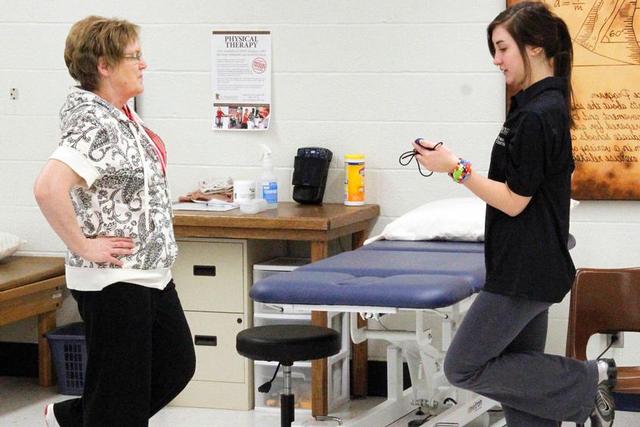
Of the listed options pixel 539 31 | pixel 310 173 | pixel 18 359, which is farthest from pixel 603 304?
pixel 18 359

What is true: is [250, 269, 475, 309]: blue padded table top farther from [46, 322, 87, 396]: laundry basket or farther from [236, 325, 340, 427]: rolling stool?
[46, 322, 87, 396]: laundry basket

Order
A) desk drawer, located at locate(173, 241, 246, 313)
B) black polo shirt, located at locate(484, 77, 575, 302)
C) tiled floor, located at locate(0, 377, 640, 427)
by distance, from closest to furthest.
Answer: black polo shirt, located at locate(484, 77, 575, 302), tiled floor, located at locate(0, 377, 640, 427), desk drawer, located at locate(173, 241, 246, 313)

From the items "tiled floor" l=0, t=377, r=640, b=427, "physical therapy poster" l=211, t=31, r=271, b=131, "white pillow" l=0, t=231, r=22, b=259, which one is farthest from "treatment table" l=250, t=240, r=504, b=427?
"white pillow" l=0, t=231, r=22, b=259

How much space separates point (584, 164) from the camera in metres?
4.40

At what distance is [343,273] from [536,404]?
716 millimetres

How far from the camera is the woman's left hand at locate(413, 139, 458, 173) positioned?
9.29 feet

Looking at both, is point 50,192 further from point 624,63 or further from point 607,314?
point 624,63

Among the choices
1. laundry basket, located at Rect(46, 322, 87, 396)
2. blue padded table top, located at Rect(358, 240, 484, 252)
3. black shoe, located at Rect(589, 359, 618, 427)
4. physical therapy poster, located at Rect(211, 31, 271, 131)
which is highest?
physical therapy poster, located at Rect(211, 31, 271, 131)

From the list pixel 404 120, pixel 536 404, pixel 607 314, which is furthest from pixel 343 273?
pixel 404 120

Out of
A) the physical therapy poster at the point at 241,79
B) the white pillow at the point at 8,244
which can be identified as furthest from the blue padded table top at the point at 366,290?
the white pillow at the point at 8,244

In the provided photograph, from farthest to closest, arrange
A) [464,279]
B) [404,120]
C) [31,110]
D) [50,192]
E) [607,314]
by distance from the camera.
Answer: [31,110]
[404,120]
[607,314]
[464,279]
[50,192]

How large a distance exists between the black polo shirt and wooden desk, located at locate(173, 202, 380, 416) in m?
1.40

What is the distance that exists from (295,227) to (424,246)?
0.53 m

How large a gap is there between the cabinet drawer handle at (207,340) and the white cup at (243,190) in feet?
1.82
